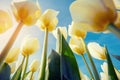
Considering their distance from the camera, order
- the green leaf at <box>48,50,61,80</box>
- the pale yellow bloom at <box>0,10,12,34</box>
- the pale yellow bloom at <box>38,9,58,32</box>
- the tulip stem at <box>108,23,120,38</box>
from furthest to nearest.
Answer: the pale yellow bloom at <box>38,9,58,32</box>
the green leaf at <box>48,50,61,80</box>
the pale yellow bloom at <box>0,10,12,34</box>
the tulip stem at <box>108,23,120,38</box>

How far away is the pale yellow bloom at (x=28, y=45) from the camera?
1.22 meters

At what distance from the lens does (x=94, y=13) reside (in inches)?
27.5

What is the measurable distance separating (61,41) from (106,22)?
0.28 meters

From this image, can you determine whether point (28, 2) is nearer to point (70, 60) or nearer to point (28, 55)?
point (70, 60)

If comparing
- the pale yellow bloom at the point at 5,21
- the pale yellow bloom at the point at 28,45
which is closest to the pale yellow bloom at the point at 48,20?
the pale yellow bloom at the point at 28,45

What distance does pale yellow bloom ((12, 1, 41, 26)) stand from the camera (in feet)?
2.59

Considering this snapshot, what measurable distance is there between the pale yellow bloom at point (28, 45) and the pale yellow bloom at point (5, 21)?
0.40m

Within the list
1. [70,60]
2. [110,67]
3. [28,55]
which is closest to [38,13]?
[70,60]

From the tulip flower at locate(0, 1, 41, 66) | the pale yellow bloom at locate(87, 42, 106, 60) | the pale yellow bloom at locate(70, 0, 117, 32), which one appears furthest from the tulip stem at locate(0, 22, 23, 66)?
the pale yellow bloom at locate(87, 42, 106, 60)

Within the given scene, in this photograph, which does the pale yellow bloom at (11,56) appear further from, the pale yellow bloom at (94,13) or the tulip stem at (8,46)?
the pale yellow bloom at (94,13)

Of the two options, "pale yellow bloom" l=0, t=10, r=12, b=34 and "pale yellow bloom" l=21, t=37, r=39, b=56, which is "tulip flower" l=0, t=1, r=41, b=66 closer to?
"pale yellow bloom" l=0, t=10, r=12, b=34

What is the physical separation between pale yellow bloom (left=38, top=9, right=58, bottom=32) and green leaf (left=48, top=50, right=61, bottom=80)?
0.24 meters

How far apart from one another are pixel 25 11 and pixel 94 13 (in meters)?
0.21

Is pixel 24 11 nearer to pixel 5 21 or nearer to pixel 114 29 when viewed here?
pixel 5 21
